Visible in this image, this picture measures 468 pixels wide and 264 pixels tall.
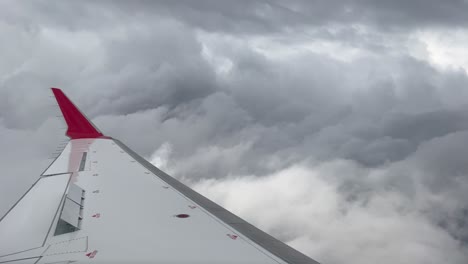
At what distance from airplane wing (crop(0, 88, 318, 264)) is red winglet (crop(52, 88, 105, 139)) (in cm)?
530

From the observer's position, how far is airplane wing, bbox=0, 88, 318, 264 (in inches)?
177

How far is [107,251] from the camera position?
14.8ft

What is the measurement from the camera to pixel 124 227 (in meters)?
5.40

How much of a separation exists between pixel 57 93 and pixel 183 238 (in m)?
10.9

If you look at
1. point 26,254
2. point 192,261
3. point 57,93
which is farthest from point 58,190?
point 57,93

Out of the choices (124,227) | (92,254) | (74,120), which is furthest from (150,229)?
(74,120)

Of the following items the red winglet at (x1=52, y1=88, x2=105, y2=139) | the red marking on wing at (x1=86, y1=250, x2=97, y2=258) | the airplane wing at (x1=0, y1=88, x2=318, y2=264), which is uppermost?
the red winglet at (x1=52, y1=88, x2=105, y2=139)

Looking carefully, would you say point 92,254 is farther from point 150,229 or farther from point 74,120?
point 74,120

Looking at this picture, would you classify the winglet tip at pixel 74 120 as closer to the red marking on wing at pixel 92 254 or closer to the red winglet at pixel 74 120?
the red winglet at pixel 74 120

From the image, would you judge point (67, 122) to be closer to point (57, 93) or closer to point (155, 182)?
point (57, 93)

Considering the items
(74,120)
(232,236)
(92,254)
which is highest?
(74,120)

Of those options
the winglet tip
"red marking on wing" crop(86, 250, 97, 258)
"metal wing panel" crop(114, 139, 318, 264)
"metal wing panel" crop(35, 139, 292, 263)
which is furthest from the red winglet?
"red marking on wing" crop(86, 250, 97, 258)

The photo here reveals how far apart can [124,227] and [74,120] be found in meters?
10.3

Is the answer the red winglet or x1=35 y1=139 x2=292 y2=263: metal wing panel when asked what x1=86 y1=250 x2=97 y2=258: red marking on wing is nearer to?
x1=35 y1=139 x2=292 y2=263: metal wing panel
